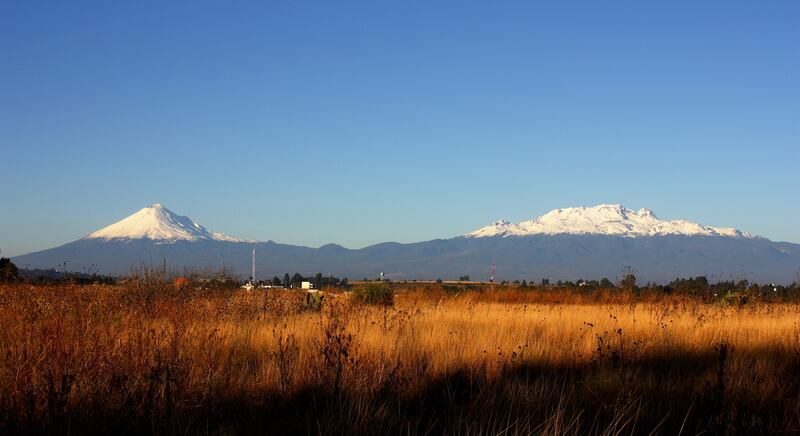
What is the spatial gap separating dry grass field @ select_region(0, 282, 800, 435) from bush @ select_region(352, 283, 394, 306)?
858cm

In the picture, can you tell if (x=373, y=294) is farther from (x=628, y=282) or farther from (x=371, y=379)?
(x=371, y=379)

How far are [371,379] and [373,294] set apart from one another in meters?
14.0

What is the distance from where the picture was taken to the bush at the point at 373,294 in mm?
20719

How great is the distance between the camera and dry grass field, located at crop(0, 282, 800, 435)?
5797mm

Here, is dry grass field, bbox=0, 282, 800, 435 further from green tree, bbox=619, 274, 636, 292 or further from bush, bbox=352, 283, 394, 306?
green tree, bbox=619, 274, 636, 292

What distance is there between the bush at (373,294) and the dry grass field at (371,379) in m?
8.58

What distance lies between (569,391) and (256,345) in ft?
13.8

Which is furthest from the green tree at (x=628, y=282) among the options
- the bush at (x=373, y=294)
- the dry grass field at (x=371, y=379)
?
the dry grass field at (x=371, y=379)

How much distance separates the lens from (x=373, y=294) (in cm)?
2122

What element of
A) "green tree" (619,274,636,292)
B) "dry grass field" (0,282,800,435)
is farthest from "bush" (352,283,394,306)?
"green tree" (619,274,636,292)

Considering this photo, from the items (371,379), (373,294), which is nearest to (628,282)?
(373,294)

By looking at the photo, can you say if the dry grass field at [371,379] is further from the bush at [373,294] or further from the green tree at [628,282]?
the green tree at [628,282]

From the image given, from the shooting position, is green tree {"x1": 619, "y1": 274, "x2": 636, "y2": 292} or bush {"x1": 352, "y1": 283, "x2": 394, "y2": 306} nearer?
bush {"x1": 352, "y1": 283, "x2": 394, "y2": 306}

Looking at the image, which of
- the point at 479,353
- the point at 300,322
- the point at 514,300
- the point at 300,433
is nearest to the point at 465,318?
the point at 300,322
